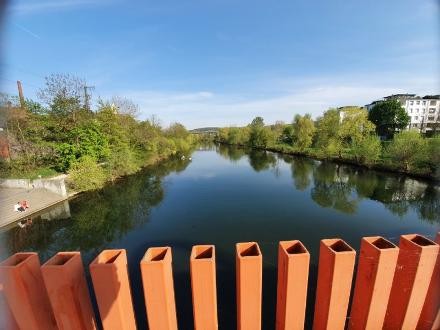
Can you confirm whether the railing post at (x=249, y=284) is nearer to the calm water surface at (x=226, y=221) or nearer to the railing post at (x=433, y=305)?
the railing post at (x=433, y=305)

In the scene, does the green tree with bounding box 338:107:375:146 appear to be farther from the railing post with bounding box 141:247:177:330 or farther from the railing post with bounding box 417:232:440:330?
the railing post with bounding box 141:247:177:330

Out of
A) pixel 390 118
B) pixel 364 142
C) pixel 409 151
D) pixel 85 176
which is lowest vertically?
pixel 85 176

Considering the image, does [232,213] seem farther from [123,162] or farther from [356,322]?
[123,162]

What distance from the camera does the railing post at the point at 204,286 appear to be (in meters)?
1.33

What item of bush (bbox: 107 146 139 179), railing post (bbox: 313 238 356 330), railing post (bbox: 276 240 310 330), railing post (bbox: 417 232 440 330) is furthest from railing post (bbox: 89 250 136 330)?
bush (bbox: 107 146 139 179)

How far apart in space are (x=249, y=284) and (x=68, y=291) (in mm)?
1012

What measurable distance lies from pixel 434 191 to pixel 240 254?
63.5 ft

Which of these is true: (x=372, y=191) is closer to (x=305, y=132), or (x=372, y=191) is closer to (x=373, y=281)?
(x=373, y=281)

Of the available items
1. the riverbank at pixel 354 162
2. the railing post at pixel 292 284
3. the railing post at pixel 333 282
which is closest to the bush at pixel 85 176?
the railing post at pixel 292 284

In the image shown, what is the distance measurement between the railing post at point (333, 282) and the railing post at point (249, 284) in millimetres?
413

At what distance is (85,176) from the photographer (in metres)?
16.6

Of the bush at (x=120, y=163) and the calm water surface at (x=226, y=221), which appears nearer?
the calm water surface at (x=226, y=221)

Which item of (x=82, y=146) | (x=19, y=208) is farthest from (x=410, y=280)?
(x=82, y=146)

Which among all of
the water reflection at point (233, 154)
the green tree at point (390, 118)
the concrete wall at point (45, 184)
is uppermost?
the green tree at point (390, 118)
